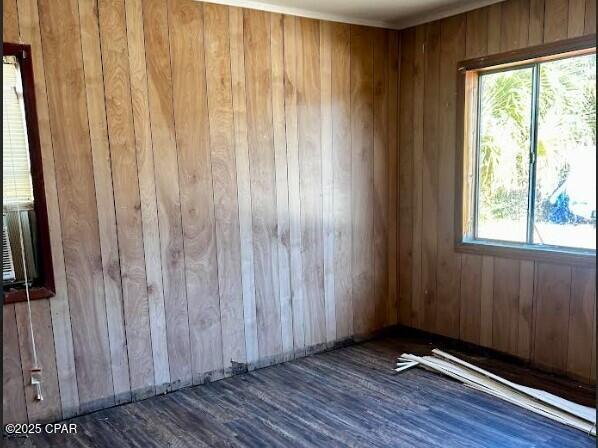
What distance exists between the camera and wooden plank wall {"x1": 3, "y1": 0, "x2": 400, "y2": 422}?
2645 millimetres

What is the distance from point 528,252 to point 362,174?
1.36 metres

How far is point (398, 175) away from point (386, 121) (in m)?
0.47

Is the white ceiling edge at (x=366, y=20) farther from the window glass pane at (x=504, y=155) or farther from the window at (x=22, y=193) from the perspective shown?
the window at (x=22, y=193)

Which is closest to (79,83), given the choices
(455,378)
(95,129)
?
(95,129)

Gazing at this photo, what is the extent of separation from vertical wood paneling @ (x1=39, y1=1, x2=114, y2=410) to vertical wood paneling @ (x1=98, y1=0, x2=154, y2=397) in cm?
13

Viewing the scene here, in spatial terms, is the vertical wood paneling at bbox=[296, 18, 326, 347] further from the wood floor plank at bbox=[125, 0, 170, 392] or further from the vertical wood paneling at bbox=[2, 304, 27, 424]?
the vertical wood paneling at bbox=[2, 304, 27, 424]

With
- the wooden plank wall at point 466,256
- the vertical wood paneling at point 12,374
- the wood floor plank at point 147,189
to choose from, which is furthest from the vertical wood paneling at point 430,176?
the vertical wood paneling at point 12,374

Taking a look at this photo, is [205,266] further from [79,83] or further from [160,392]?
[79,83]

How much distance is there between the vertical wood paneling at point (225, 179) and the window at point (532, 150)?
1.73 m

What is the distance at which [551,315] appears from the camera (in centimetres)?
312

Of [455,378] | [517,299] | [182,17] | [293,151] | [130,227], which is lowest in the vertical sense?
[455,378]

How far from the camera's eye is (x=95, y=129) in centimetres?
271

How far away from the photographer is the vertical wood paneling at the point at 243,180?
10.3ft

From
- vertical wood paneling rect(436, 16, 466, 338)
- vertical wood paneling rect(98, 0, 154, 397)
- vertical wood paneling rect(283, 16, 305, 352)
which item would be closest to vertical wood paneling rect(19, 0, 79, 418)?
vertical wood paneling rect(98, 0, 154, 397)
